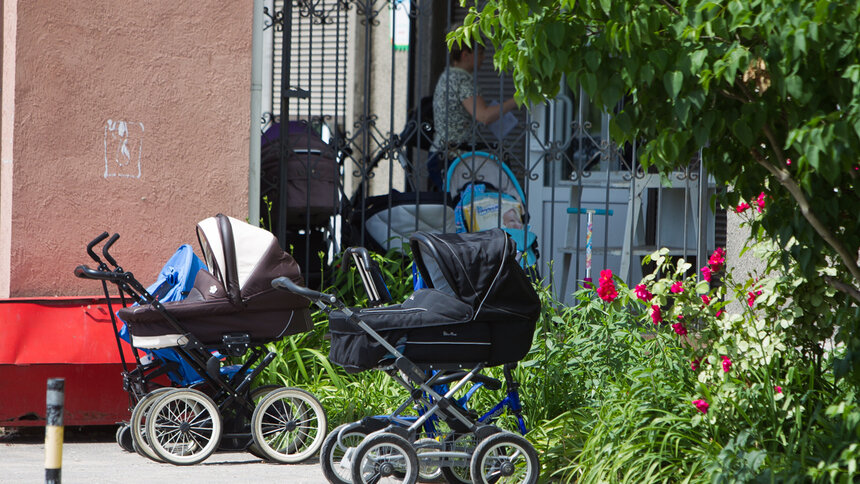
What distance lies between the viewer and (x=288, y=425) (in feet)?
16.9

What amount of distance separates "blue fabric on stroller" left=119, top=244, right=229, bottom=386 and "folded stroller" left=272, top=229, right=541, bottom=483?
100 cm

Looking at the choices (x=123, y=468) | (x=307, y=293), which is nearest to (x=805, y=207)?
(x=307, y=293)

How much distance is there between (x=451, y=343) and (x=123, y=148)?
2688 mm

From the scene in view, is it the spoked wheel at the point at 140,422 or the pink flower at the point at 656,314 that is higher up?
the pink flower at the point at 656,314

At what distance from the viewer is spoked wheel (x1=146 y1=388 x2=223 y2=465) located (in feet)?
16.4

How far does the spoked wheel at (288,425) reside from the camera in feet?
16.8

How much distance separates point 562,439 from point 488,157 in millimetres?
2433

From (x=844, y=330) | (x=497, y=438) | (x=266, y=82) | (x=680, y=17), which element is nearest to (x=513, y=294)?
(x=497, y=438)

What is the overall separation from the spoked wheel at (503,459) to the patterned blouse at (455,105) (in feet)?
10.1

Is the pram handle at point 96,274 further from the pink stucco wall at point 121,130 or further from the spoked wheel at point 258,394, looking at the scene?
the pink stucco wall at point 121,130

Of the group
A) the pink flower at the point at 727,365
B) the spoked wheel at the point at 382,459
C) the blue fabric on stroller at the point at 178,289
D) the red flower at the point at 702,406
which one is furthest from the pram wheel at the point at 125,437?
the pink flower at the point at 727,365

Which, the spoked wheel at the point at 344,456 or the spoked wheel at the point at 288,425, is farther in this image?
the spoked wheel at the point at 288,425

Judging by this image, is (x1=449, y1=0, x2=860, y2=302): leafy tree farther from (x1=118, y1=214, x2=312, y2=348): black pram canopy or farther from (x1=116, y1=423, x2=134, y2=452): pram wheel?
(x1=116, y1=423, x2=134, y2=452): pram wheel

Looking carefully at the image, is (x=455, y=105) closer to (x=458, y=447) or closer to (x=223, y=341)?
(x=223, y=341)
